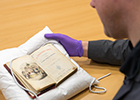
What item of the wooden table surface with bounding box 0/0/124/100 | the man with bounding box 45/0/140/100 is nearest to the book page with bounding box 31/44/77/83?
the wooden table surface with bounding box 0/0/124/100

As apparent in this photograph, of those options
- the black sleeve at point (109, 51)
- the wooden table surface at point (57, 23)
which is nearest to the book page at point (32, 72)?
the wooden table surface at point (57, 23)

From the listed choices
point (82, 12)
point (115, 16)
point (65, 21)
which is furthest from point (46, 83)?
point (82, 12)

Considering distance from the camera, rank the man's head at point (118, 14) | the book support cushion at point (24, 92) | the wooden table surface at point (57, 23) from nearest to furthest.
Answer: the man's head at point (118, 14), the book support cushion at point (24, 92), the wooden table surface at point (57, 23)

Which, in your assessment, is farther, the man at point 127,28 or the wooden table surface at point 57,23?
the wooden table surface at point 57,23

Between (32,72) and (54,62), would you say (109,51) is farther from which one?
(32,72)

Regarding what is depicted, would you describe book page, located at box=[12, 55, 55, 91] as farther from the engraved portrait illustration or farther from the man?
the man

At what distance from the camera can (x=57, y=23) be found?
123cm

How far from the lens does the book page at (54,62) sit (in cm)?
83

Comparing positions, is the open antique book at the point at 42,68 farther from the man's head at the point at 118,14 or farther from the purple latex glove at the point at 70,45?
the man's head at the point at 118,14

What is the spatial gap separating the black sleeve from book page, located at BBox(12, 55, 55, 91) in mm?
307

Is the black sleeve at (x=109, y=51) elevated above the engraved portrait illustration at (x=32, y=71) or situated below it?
below

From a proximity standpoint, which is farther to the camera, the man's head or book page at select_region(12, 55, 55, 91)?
book page at select_region(12, 55, 55, 91)

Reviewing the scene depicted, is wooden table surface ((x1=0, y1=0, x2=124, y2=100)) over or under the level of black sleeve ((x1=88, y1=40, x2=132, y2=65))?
over

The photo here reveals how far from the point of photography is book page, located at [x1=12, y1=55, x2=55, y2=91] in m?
0.77
